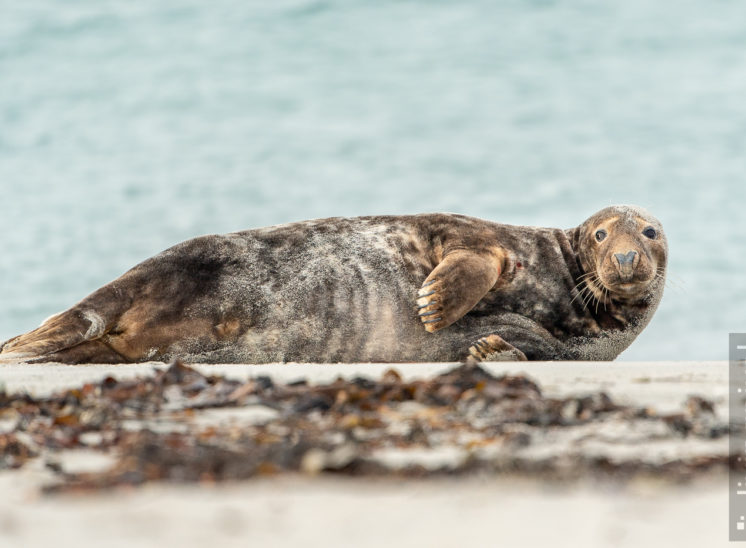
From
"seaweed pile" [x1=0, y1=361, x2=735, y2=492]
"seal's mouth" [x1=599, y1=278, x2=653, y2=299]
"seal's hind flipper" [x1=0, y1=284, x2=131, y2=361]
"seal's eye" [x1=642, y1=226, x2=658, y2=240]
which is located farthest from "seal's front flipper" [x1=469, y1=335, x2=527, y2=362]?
"seal's hind flipper" [x1=0, y1=284, x2=131, y2=361]

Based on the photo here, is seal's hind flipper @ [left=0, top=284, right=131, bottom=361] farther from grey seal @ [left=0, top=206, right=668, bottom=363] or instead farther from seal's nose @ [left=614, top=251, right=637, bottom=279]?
seal's nose @ [left=614, top=251, right=637, bottom=279]

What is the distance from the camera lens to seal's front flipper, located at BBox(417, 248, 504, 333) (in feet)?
20.7

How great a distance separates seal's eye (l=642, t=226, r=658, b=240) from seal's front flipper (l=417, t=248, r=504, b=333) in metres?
1.44

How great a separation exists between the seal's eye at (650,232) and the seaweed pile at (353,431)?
3777 mm

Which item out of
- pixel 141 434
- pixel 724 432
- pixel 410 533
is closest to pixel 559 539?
pixel 410 533

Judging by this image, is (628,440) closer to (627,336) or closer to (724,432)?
(724,432)

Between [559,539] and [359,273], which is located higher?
[359,273]

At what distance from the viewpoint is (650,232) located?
7.16 m

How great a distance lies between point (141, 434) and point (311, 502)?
884 millimetres

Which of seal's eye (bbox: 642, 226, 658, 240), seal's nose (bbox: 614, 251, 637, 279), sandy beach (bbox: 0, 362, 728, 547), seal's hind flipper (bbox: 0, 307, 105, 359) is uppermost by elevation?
seal's eye (bbox: 642, 226, 658, 240)

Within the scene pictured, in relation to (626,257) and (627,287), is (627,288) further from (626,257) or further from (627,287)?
(626,257)

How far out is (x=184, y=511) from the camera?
2111mm

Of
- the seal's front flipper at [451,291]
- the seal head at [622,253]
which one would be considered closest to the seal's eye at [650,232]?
the seal head at [622,253]

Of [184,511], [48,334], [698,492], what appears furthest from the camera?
[48,334]
